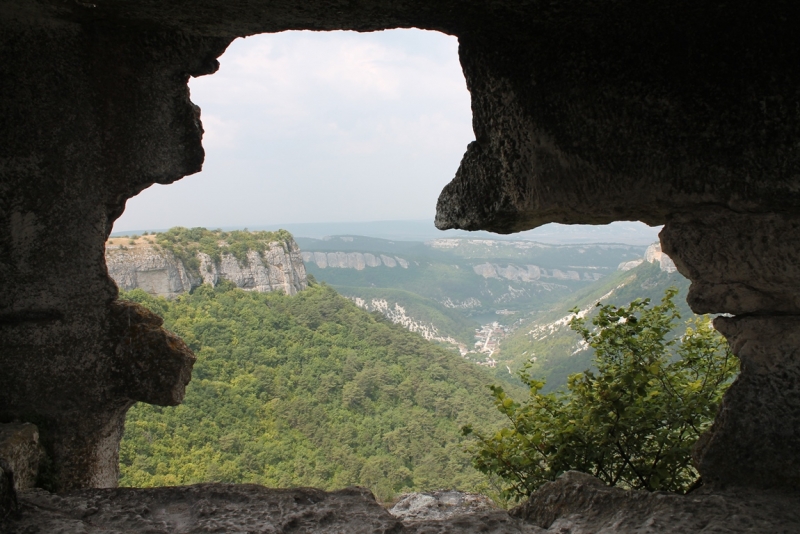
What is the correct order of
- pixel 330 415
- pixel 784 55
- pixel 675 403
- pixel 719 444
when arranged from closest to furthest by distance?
pixel 784 55, pixel 719 444, pixel 675 403, pixel 330 415

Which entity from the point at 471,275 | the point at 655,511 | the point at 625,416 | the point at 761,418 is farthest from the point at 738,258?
the point at 471,275

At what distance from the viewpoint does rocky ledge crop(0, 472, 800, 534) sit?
2129 millimetres

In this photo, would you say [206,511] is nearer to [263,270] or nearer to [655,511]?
[655,511]

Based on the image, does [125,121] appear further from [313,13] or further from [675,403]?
[675,403]

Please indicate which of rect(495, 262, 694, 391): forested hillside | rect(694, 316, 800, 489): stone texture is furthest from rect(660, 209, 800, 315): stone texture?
rect(495, 262, 694, 391): forested hillside

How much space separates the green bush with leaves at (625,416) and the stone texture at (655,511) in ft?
2.78

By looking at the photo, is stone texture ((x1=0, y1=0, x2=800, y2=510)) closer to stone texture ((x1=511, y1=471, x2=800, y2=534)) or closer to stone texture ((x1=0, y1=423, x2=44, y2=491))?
stone texture ((x1=0, y1=423, x2=44, y2=491))

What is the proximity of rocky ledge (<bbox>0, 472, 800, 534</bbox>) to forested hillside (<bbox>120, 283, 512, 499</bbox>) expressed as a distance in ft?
53.5

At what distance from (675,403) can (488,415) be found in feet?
96.9

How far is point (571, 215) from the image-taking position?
96.6 inches

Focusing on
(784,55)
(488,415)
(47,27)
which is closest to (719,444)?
(784,55)

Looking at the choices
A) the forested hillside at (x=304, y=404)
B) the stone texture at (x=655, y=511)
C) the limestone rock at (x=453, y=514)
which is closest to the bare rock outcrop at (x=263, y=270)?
the forested hillside at (x=304, y=404)

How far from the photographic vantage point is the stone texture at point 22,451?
2.51m

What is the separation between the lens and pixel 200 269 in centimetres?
3744
